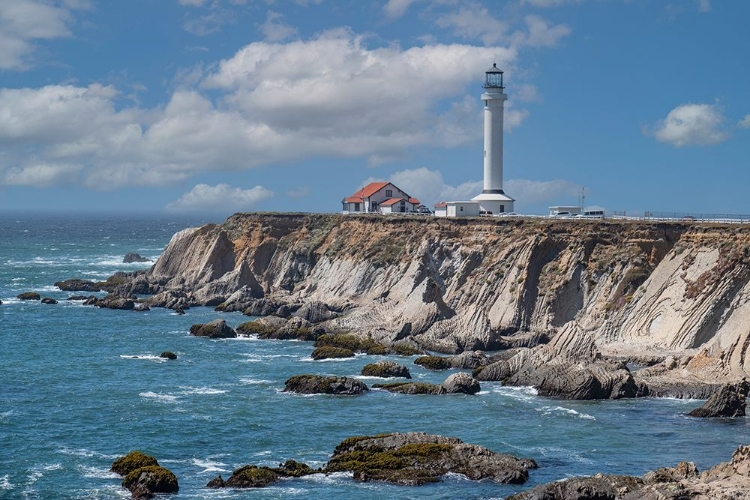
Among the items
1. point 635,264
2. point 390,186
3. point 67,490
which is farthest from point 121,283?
point 67,490

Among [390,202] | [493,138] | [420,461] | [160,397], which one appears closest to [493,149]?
[493,138]

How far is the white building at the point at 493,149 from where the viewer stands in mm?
97188

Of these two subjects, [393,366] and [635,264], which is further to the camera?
[635,264]

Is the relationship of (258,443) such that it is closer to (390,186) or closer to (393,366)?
(393,366)

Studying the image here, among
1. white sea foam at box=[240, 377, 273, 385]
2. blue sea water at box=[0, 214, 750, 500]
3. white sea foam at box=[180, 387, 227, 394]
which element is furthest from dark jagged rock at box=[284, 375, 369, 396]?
white sea foam at box=[180, 387, 227, 394]

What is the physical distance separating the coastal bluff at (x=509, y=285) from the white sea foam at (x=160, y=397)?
67.4 feet

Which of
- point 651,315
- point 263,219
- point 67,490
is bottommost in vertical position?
point 67,490

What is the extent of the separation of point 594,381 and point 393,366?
37.7 feet

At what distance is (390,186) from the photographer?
11531 cm

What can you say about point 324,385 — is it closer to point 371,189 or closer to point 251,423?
point 251,423

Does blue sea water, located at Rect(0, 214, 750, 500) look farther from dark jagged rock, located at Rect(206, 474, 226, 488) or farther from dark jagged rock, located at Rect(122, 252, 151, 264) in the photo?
dark jagged rock, located at Rect(122, 252, 151, 264)

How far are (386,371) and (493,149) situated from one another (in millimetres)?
43698

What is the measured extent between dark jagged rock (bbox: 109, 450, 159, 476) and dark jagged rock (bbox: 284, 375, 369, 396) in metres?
15.3

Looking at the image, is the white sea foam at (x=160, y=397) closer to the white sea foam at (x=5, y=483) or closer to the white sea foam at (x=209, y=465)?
the white sea foam at (x=209, y=465)
